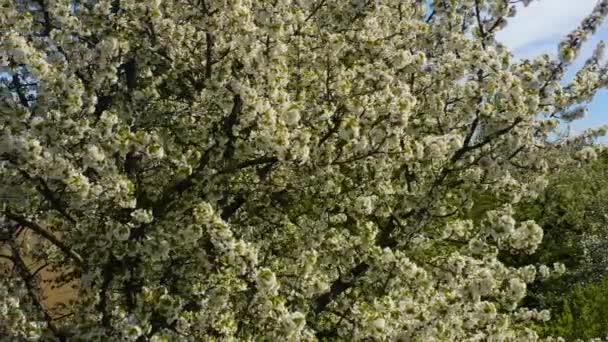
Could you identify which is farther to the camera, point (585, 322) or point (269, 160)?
point (585, 322)

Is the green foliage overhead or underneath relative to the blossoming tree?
overhead

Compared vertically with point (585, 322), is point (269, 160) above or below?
below

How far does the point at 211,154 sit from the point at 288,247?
6.70 ft

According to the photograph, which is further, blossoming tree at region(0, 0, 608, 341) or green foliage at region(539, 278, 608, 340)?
green foliage at region(539, 278, 608, 340)

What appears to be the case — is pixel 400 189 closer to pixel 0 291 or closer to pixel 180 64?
pixel 180 64

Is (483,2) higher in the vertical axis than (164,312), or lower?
higher

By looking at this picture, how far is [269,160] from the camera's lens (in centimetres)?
854

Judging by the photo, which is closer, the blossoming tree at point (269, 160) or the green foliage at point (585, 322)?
the blossoming tree at point (269, 160)

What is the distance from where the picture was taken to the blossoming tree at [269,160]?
7.54 m

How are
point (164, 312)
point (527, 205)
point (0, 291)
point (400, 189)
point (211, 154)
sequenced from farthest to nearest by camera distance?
point (527, 205) → point (400, 189) → point (211, 154) → point (0, 291) → point (164, 312)

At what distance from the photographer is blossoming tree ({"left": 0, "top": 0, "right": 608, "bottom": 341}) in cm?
754

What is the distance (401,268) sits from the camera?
8.45 metres

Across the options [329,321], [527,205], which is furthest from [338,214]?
[527,205]

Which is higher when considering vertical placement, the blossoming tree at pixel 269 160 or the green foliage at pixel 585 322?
the green foliage at pixel 585 322
